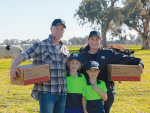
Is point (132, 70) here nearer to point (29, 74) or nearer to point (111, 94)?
point (111, 94)

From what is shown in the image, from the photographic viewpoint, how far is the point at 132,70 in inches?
130

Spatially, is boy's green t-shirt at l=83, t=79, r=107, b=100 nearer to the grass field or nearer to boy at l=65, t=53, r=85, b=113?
boy at l=65, t=53, r=85, b=113

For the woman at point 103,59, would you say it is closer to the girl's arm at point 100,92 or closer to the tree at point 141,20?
the girl's arm at point 100,92

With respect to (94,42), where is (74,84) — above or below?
below

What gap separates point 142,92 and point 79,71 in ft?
15.6

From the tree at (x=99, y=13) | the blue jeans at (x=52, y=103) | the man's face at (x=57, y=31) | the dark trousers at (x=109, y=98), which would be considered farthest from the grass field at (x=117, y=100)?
the tree at (x=99, y=13)

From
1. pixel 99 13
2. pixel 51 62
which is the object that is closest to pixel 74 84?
pixel 51 62

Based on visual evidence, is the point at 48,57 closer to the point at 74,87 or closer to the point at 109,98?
the point at 74,87

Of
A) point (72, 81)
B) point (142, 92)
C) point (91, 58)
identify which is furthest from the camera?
point (142, 92)

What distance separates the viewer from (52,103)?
2.88 m

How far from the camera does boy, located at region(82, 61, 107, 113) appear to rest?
10.5ft

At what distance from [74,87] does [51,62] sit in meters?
0.59

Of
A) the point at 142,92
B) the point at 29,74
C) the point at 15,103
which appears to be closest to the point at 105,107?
the point at 29,74

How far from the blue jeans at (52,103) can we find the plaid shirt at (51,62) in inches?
2.7
